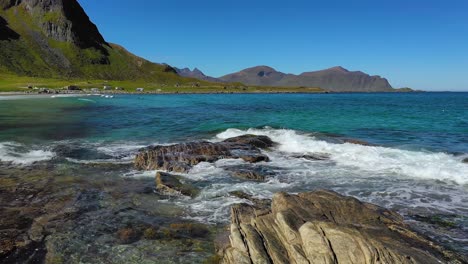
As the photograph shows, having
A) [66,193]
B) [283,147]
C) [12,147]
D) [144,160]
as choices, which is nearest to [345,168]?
[283,147]

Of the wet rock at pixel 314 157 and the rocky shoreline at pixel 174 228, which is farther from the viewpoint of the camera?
the wet rock at pixel 314 157

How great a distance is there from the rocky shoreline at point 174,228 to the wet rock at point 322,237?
31 millimetres

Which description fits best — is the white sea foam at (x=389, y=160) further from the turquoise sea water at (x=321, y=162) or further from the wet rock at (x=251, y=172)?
the wet rock at (x=251, y=172)

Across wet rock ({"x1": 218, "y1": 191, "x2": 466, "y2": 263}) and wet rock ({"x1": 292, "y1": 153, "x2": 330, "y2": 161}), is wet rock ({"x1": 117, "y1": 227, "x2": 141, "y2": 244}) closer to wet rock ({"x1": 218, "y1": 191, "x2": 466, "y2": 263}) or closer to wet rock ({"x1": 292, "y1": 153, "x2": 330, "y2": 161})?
wet rock ({"x1": 218, "y1": 191, "x2": 466, "y2": 263})

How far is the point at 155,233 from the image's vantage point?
15.0 metres

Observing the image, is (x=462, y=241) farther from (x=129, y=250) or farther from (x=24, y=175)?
(x=24, y=175)

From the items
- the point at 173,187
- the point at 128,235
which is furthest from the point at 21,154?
the point at 128,235

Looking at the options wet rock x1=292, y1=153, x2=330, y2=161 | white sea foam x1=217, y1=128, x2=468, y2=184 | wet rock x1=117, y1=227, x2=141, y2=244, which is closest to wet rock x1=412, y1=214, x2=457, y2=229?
white sea foam x1=217, y1=128, x2=468, y2=184

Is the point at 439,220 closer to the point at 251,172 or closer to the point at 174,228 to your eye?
the point at 251,172

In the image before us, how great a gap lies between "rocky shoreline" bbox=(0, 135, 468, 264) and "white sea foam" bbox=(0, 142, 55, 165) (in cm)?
566

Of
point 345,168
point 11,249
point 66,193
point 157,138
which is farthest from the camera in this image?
point 157,138

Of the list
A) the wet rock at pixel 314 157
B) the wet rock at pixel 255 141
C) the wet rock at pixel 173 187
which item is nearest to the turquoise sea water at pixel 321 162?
the wet rock at pixel 314 157

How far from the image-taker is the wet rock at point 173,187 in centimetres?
2064

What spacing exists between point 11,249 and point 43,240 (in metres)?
1.16
